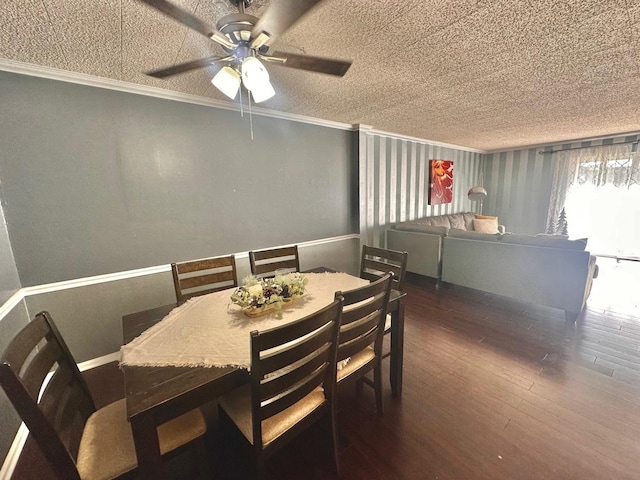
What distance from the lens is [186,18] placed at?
0.96m

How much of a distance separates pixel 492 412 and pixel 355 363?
971mm

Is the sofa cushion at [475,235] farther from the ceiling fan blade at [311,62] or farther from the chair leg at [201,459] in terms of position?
the chair leg at [201,459]

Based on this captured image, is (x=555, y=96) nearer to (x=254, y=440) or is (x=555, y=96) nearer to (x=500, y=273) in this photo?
(x=500, y=273)

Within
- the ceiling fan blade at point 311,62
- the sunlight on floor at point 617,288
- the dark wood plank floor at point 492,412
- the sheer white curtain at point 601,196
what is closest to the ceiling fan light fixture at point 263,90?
the ceiling fan blade at point 311,62

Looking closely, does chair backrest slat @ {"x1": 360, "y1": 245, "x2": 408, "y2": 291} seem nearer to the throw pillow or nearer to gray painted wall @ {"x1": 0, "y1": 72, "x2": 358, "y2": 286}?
gray painted wall @ {"x1": 0, "y1": 72, "x2": 358, "y2": 286}

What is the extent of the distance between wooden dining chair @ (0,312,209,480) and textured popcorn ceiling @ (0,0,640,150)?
1.47 metres

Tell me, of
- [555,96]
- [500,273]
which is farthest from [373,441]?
[555,96]

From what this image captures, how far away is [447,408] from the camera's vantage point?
66.7 inches

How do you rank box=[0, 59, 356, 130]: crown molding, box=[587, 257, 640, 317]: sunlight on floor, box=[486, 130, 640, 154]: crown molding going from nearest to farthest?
box=[0, 59, 356, 130]: crown molding
box=[587, 257, 640, 317]: sunlight on floor
box=[486, 130, 640, 154]: crown molding

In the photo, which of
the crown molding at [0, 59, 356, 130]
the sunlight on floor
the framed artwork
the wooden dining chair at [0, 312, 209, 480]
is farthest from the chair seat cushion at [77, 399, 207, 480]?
the framed artwork

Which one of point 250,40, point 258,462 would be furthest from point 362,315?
point 250,40

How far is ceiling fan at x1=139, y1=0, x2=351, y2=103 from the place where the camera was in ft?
3.01

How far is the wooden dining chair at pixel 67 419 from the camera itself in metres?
0.77

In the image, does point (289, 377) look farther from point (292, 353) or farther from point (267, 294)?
point (267, 294)
